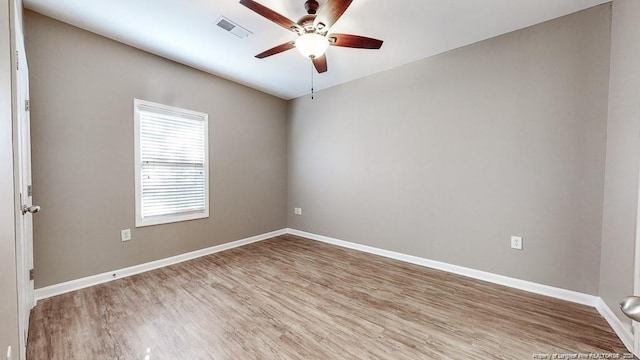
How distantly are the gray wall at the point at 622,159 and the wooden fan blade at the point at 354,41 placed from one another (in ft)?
5.87

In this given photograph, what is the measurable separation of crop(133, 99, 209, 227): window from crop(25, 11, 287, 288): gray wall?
0.31 ft

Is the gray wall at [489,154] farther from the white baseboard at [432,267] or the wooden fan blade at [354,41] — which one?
the wooden fan blade at [354,41]

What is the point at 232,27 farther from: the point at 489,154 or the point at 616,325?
the point at 616,325

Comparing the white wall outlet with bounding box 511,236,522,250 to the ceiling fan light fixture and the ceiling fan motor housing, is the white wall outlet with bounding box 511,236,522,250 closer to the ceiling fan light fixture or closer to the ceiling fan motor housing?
the ceiling fan light fixture

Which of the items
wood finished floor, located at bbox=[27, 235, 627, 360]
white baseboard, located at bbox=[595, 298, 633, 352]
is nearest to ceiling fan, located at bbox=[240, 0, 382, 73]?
wood finished floor, located at bbox=[27, 235, 627, 360]

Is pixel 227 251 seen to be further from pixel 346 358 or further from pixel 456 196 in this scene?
pixel 456 196

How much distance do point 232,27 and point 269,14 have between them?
2.69 feet

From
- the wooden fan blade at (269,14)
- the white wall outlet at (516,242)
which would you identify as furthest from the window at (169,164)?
the white wall outlet at (516,242)

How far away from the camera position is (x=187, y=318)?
1.98m

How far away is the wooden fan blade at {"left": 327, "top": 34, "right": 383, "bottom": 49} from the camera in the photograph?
6.75ft

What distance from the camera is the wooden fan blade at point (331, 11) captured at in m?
1.69

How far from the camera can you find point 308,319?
6.44 ft

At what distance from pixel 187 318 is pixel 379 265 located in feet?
7.10

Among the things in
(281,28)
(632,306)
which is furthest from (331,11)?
(632,306)
